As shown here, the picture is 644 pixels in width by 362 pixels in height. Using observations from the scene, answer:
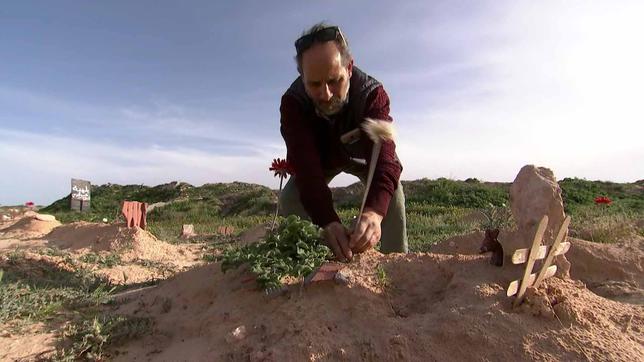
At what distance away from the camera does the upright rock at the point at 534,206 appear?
2287 mm

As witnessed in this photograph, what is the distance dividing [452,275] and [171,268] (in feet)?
9.89

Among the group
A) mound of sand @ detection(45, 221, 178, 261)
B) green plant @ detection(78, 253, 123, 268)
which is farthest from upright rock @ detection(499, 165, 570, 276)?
mound of sand @ detection(45, 221, 178, 261)

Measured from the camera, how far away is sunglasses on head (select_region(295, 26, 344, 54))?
9.73 feet

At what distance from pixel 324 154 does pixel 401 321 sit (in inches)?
66.0

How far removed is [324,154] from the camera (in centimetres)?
353

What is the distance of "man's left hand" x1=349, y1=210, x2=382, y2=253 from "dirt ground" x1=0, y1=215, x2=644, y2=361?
0.08 metres

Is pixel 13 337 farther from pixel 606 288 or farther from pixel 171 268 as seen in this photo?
pixel 606 288

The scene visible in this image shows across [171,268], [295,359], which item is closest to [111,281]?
[171,268]

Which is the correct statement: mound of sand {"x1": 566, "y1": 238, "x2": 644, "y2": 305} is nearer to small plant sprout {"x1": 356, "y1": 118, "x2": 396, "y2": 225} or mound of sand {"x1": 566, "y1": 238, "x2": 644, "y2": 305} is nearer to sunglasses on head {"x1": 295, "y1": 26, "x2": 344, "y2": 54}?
small plant sprout {"x1": 356, "y1": 118, "x2": 396, "y2": 225}

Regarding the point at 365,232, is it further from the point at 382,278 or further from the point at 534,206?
the point at 534,206

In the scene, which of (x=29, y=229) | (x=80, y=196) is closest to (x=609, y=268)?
(x=29, y=229)

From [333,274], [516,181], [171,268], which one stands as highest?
[516,181]

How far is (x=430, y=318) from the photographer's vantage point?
2078mm

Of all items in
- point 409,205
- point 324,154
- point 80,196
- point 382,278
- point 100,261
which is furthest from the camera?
point 80,196
